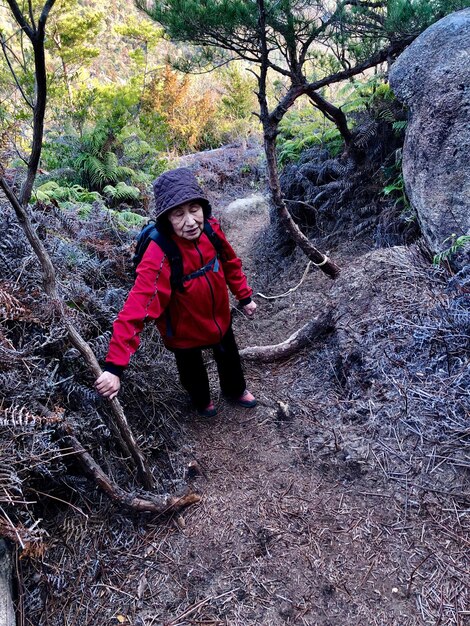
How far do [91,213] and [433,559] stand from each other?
14.3 feet

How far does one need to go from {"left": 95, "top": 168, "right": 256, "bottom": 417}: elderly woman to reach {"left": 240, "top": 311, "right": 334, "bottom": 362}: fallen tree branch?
67cm

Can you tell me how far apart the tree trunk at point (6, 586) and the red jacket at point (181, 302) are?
0.88 metres

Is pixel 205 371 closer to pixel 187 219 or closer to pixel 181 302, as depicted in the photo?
pixel 181 302

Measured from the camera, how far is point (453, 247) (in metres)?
3.15

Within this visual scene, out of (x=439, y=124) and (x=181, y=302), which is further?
(x=439, y=124)

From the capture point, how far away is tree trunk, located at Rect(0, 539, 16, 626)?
5.46ft

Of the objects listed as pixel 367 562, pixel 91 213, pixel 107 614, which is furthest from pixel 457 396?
pixel 91 213

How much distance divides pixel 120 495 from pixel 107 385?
583 millimetres

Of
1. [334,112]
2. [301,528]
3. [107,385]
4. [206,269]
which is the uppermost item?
[334,112]

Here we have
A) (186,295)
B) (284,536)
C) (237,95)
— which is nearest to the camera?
(284,536)

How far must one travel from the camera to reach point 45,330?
2354mm

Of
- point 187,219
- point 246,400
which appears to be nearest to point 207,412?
point 246,400

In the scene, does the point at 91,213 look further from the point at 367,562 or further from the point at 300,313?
the point at 367,562

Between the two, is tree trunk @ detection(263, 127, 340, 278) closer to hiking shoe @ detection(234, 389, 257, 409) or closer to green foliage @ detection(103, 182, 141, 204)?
hiking shoe @ detection(234, 389, 257, 409)
